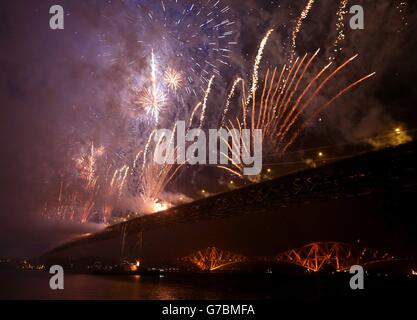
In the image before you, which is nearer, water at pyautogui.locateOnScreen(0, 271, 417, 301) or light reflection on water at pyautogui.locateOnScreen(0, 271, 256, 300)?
light reflection on water at pyautogui.locateOnScreen(0, 271, 256, 300)

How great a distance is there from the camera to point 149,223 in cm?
7181

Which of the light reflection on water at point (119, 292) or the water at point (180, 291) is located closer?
the light reflection on water at point (119, 292)

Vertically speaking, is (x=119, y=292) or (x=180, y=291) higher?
(x=119, y=292)

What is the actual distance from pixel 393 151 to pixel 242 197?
65.4ft

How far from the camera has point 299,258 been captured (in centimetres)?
11175

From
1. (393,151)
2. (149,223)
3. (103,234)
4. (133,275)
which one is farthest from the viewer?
(103,234)

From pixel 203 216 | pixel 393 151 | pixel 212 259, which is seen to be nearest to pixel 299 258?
pixel 212 259

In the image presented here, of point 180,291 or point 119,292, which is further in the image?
point 180,291

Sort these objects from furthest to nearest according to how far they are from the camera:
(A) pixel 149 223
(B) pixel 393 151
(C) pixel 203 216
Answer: (A) pixel 149 223 < (C) pixel 203 216 < (B) pixel 393 151
